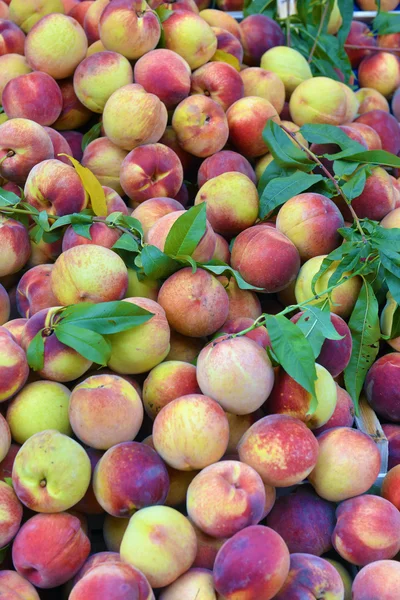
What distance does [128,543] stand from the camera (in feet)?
3.37

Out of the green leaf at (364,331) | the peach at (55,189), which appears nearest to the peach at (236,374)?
the green leaf at (364,331)

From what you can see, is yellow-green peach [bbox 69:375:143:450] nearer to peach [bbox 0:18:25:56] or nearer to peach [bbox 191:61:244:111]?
peach [bbox 191:61:244:111]

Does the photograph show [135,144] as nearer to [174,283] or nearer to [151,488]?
[174,283]

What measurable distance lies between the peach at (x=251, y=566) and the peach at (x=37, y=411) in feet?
1.41

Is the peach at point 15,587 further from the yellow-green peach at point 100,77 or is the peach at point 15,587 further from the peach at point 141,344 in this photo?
the yellow-green peach at point 100,77

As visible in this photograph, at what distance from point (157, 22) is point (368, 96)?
1016 millimetres

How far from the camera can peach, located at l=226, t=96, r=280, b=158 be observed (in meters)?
1.93

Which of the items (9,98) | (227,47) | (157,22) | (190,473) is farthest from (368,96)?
(190,473)

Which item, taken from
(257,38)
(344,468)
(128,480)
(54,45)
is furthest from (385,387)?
(257,38)

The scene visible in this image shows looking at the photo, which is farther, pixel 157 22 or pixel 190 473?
→ pixel 157 22

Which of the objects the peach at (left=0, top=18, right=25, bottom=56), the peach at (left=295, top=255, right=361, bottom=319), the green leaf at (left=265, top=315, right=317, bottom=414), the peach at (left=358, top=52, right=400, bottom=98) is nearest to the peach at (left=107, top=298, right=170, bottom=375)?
the green leaf at (left=265, top=315, right=317, bottom=414)

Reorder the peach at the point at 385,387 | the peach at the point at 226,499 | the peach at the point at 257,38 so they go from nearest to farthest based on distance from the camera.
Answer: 1. the peach at the point at 226,499
2. the peach at the point at 385,387
3. the peach at the point at 257,38

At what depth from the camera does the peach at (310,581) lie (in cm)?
102

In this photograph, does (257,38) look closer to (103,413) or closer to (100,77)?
(100,77)
